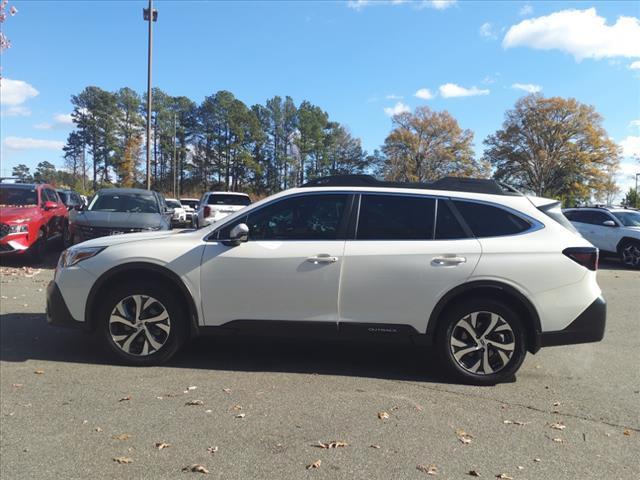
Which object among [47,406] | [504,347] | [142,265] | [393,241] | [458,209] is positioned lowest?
[47,406]

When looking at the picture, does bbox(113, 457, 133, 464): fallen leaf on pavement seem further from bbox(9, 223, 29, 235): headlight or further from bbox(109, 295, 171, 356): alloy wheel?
bbox(9, 223, 29, 235): headlight

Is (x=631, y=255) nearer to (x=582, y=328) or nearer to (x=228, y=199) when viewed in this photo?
(x=582, y=328)

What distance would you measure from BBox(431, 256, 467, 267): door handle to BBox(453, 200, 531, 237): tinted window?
12.0 inches

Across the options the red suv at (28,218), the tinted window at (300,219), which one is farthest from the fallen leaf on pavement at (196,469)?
the red suv at (28,218)

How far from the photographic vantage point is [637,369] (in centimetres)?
526

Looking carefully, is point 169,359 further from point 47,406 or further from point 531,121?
point 531,121

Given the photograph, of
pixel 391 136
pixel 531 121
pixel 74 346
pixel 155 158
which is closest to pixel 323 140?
pixel 391 136

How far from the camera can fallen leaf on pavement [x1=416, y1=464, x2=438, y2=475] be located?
3.10 m

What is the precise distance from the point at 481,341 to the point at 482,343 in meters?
0.02

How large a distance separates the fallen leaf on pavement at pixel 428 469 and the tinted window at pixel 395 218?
6.65 ft

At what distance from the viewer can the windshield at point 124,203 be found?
36.0 feet

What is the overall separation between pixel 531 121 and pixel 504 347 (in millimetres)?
68718

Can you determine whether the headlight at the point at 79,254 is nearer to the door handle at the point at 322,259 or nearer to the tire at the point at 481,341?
the door handle at the point at 322,259

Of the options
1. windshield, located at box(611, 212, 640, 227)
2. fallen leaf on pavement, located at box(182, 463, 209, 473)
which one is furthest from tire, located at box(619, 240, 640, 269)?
fallen leaf on pavement, located at box(182, 463, 209, 473)
